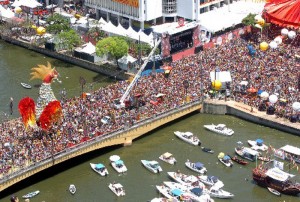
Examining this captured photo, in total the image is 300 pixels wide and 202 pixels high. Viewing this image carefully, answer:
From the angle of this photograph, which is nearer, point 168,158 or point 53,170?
point 53,170

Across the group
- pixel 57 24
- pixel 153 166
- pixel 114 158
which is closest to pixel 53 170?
pixel 114 158

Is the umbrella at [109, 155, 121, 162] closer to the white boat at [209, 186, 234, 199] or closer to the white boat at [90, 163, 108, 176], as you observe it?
the white boat at [90, 163, 108, 176]

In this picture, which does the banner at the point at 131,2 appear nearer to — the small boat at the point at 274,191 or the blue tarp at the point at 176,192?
the blue tarp at the point at 176,192

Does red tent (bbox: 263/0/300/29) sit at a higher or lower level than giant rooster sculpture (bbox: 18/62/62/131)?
higher

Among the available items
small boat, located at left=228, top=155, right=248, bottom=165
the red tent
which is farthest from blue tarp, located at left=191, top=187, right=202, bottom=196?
the red tent

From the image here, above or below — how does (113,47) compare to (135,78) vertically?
above

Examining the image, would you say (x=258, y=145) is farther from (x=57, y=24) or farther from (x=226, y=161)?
(x=57, y=24)

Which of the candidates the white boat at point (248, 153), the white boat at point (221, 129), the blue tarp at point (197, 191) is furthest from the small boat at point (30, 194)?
the white boat at point (221, 129)
